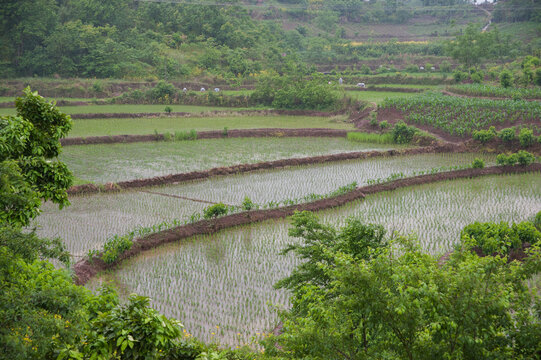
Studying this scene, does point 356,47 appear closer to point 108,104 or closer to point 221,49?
point 221,49

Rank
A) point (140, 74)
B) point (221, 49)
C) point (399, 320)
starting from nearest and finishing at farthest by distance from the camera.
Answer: point (399, 320), point (140, 74), point (221, 49)

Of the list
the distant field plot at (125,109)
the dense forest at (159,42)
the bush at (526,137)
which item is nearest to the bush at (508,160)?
the bush at (526,137)

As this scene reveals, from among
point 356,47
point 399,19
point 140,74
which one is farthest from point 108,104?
point 399,19

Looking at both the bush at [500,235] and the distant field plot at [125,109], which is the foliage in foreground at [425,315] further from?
the distant field plot at [125,109]

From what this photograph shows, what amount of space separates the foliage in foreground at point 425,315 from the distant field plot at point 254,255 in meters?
1.94

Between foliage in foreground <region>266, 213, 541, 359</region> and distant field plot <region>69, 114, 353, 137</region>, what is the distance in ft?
77.0

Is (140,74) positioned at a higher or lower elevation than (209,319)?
higher

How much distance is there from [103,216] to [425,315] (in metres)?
13.0

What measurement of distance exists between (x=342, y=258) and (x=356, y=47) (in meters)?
64.7

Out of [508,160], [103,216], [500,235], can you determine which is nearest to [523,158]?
[508,160]

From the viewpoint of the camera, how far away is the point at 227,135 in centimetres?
2897

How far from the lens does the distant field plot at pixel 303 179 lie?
18.4 metres

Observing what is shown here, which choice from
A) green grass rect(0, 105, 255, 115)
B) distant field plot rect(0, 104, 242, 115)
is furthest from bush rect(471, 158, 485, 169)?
distant field plot rect(0, 104, 242, 115)

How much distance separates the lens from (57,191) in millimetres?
7543
